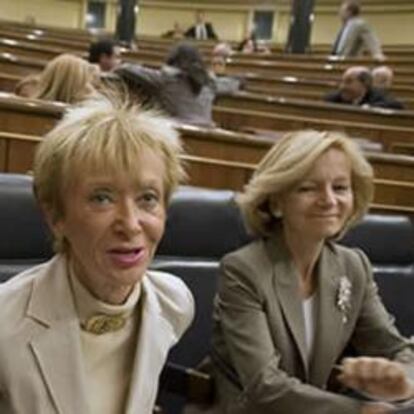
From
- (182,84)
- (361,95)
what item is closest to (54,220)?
(182,84)

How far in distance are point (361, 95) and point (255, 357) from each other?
15.0 feet

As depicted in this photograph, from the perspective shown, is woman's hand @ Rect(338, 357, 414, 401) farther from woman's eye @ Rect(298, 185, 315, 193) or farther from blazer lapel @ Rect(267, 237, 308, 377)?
woman's eye @ Rect(298, 185, 315, 193)

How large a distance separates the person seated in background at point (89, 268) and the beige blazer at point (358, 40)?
284 inches

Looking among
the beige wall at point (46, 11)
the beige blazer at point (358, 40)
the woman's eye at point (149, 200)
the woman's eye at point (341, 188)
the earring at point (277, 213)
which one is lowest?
the earring at point (277, 213)

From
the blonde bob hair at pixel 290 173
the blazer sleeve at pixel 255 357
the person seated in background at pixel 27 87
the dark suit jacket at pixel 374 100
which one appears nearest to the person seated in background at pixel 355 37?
the dark suit jacket at pixel 374 100

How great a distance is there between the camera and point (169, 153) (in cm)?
117

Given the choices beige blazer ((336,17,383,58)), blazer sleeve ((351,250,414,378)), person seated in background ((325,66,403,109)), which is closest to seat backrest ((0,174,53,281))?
blazer sleeve ((351,250,414,378))

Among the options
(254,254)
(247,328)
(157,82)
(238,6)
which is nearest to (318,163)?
(254,254)

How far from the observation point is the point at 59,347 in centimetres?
112

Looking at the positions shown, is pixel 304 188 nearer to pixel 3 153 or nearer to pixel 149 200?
pixel 149 200

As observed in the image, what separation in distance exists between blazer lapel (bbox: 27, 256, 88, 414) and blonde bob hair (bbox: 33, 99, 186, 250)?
13cm

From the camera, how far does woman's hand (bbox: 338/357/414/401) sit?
4.44 ft

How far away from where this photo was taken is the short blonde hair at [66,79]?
3355mm

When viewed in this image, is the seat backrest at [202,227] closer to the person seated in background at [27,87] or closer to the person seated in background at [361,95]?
the person seated in background at [27,87]
